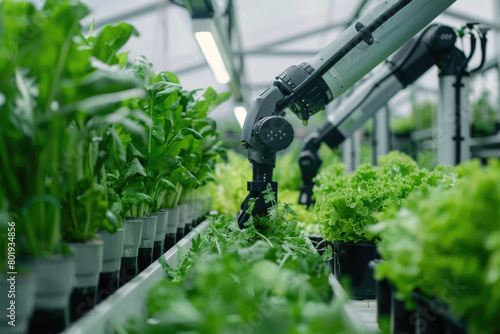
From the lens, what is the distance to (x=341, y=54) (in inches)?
56.2

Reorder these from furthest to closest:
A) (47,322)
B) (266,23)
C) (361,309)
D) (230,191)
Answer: (266,23) < (230,191) < (361,309) < (47,322)

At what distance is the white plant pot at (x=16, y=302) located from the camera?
Answer: 0.67 meters

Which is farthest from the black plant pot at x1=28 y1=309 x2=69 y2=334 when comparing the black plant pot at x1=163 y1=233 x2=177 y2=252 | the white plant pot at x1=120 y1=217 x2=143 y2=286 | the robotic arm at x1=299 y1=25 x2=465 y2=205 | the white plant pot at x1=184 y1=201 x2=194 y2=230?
the robotic arm at x1=299 y1=25 x2=465 y2=205

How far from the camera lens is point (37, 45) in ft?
2.25

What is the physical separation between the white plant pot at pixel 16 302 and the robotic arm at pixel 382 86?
2.05m

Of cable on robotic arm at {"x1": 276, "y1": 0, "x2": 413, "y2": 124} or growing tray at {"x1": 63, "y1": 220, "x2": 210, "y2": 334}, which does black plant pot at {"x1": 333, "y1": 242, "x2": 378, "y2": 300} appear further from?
Result: growing tray at {"x1": 63, "y1": 220, "x2": 210, "y2": 334}

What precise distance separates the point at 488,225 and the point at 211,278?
1.36 feet

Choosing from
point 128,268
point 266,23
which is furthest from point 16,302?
point 266,23

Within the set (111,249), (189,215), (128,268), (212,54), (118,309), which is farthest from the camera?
(212,54)

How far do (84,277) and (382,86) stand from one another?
2.06 metres

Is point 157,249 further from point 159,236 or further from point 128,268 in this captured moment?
point 128,268

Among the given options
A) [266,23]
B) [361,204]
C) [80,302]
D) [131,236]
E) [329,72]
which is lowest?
[80,302]

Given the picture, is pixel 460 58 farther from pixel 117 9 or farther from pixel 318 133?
pixel 117 9

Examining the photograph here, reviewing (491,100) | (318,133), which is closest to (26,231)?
(318,133)
